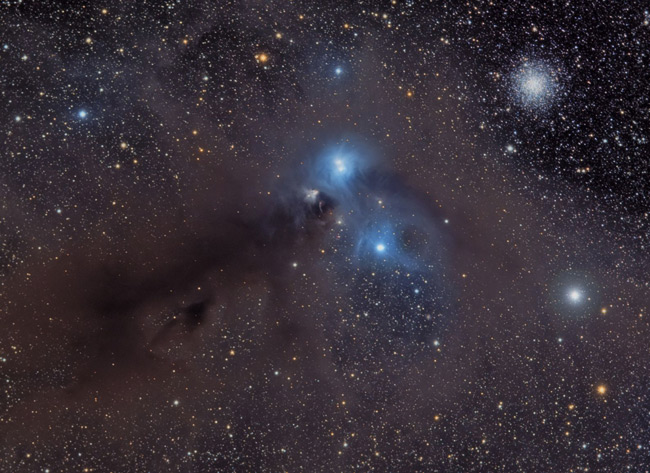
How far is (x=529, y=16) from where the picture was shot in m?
2.72

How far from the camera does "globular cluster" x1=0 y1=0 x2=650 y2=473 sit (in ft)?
8.26

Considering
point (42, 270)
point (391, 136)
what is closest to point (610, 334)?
point (391, 136)

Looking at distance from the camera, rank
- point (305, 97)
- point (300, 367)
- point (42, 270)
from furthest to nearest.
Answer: point (300, 367)
point (305, 97)
point (42, 270)

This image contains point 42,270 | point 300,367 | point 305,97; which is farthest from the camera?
point 300,367

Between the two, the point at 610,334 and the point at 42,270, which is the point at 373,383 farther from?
the point at 42,270

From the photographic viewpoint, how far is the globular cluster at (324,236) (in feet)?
8.26

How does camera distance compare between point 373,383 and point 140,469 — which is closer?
point 140,469

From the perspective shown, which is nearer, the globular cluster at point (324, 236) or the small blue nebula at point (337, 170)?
the globular cluster at point (324, 236)

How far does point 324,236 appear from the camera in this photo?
2.85 meters

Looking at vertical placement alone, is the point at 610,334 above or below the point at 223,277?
below

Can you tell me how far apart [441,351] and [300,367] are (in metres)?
1.08

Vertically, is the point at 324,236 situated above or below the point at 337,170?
below

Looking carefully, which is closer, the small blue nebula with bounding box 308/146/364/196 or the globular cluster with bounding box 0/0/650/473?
the globular cluster with bounding box 0/0/650/473

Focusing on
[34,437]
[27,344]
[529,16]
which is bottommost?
[34,437]
